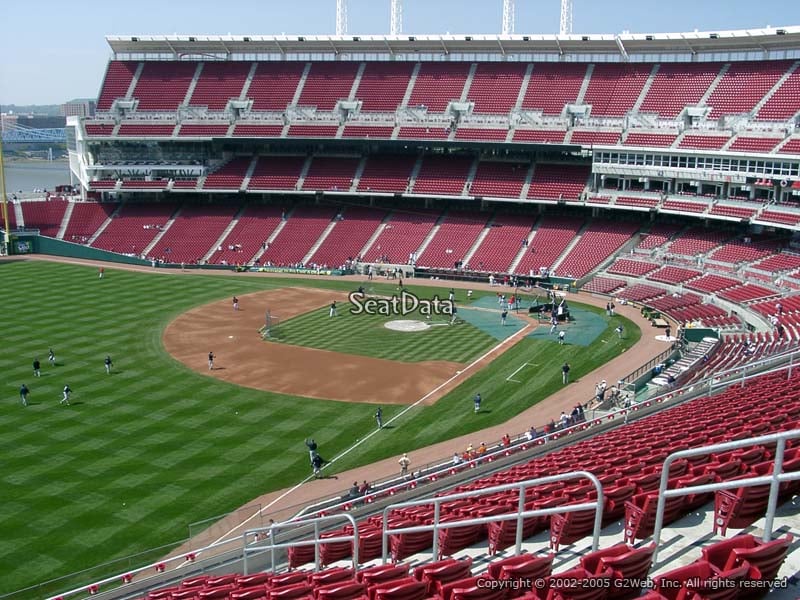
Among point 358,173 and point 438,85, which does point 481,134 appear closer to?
point 438,85

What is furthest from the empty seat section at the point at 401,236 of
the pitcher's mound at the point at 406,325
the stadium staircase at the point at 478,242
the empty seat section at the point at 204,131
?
the empty seat section at the point at 204,131

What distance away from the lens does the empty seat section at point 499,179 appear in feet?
257

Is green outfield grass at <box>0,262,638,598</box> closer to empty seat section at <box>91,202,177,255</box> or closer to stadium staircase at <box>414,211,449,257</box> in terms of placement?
stadium staircase at <box>414,211,449,257</box>

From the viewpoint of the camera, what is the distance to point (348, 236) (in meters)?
81.6

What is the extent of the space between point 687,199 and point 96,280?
5525cm

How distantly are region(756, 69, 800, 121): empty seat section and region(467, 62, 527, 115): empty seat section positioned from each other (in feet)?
85.4

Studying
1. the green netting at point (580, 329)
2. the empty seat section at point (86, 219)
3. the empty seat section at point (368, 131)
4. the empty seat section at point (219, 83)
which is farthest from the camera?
the empty seat section at point (219, 83)

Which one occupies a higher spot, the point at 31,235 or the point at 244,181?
the point at 244,181

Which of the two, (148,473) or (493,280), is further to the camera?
(493,280)

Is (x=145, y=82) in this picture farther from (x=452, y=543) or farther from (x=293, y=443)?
(x=452, y=543)

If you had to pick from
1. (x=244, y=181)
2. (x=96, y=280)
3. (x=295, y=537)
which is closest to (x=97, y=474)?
(x=295, y=537)

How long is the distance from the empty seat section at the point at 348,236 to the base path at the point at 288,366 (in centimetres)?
2162

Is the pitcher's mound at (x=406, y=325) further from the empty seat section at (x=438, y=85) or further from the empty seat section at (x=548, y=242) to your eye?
the empty seat section at (x=438, y=85)

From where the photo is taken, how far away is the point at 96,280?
229ft
